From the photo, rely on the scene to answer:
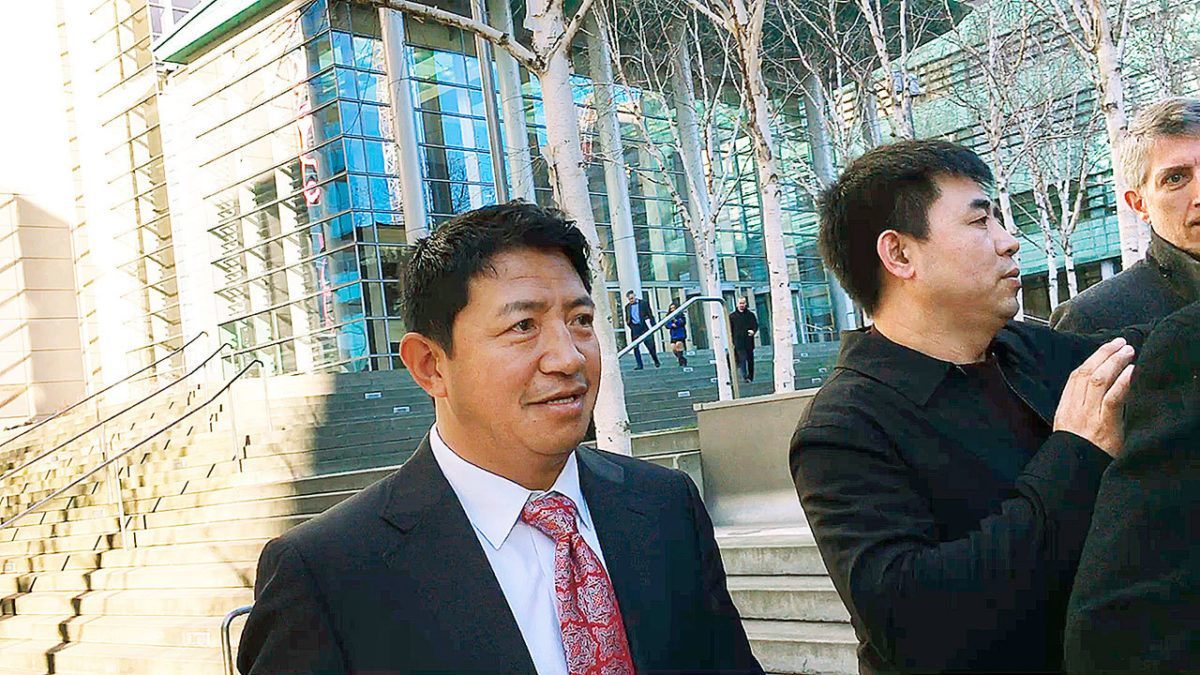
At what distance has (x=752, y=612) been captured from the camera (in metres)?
5.54

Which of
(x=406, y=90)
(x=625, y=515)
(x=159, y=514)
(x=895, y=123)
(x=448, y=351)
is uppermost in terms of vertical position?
(x=406, y=90)

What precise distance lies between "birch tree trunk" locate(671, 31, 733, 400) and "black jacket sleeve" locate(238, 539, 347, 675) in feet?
30.0

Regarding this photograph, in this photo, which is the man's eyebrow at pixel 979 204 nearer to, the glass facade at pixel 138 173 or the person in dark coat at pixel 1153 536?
the person in dark coat at pixel 1153 536

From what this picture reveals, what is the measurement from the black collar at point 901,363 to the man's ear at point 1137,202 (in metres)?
0.98

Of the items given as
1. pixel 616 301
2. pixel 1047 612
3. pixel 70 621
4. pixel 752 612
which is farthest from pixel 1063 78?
pixel 1047 612

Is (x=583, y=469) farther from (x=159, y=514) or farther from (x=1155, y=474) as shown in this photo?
(x=159, y=514)

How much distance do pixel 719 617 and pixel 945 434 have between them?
56cm

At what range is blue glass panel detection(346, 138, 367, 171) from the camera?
23.5 m

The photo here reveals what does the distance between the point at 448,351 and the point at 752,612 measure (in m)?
4.07

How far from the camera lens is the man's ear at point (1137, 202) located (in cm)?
285

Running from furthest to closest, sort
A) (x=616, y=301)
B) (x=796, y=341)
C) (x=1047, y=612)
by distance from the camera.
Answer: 1. (x=796, y=341)
2. (x=616, y=301)
3. (x=1047, y=612)

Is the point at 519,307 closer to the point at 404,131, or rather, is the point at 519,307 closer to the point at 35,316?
the point at 404,131

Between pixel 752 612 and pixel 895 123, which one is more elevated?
pixel 895 123

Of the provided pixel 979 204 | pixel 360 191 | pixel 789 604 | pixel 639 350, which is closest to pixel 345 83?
pixel 360 191
